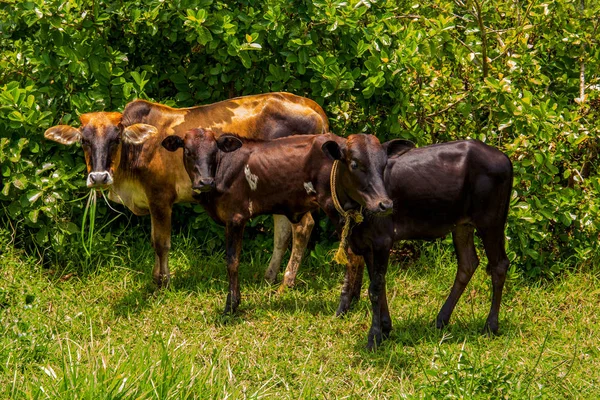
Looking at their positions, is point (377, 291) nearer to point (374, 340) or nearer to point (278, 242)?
point (374, 340)

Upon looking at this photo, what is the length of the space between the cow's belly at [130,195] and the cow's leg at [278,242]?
1.27 m

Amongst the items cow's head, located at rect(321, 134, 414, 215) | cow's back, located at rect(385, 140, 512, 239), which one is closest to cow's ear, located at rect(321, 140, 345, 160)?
cow's head, located at rect(321, 134, 414, 215)

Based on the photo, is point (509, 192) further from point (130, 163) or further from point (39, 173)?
point (39, 173)

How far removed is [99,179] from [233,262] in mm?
1322

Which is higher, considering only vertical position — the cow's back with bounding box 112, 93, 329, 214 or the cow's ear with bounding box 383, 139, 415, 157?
the cow's ear with bounding box 383, 139, 415, 157

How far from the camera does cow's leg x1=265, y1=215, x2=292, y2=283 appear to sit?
29.5 ft

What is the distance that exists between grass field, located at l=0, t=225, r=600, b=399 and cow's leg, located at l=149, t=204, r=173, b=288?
20 centimetres

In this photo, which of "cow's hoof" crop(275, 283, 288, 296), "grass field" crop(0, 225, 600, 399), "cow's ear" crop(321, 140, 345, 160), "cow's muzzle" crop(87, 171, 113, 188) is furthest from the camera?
"cow's hoof" crop(275, 283, 288, 296)

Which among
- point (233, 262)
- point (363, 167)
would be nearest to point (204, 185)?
point (233, 262)

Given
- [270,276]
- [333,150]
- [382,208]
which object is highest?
[333,150]

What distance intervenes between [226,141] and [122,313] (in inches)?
68.2

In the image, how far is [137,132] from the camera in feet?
27.5

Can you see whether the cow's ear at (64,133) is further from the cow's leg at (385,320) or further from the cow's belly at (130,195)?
the cow's leg at (385,320)

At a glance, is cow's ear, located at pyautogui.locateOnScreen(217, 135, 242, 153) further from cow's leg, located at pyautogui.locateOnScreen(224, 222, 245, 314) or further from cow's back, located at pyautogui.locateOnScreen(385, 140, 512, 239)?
cow's back, located at pyautogui.locateOnScreen(385, 140, 512, 239)
